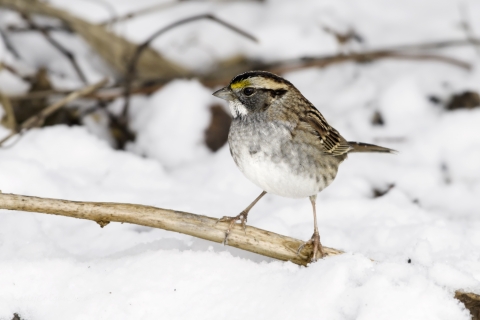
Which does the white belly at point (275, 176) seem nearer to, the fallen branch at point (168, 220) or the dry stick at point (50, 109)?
the fallen branch at point (168, 220)

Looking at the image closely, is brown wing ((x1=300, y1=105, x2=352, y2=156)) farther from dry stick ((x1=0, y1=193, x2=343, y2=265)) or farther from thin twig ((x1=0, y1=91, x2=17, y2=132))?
thin twig ((x1=0, y1=91, x2=17, y2=132))

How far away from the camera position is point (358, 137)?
18.9 ft

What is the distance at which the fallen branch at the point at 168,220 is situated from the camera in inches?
124

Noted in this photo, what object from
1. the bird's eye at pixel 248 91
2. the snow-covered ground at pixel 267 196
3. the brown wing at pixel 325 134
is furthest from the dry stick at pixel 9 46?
the brown wing at pixel 325 134

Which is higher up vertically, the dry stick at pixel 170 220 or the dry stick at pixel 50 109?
the dry stick at pixel 170 220

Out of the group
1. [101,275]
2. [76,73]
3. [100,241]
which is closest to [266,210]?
[100,241]

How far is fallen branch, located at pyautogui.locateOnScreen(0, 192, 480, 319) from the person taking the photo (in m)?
3.16

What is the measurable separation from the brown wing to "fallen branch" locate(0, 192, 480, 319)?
29.7 inches

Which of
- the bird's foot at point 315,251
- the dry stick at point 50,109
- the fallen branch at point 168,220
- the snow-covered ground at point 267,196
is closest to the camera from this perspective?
the snow-covered ground at point 267,196

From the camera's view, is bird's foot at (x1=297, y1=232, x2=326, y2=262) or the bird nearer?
bird's foot at (x1=297, y1=232, x2=326, y2=262)

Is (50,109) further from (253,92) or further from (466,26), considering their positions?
(466,26)

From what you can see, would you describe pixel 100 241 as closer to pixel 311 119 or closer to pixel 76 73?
pixel 311 119

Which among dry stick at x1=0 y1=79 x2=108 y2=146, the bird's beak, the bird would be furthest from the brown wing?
dry stick at x1=0 y1=79 x2=108 y2=146

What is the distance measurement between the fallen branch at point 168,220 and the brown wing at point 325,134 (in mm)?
754
